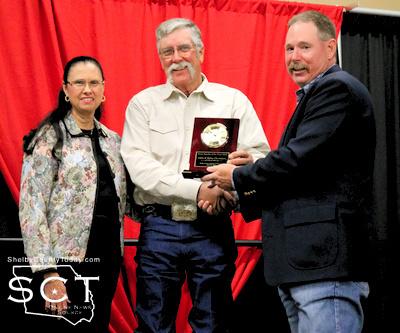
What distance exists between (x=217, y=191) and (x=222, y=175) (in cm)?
16

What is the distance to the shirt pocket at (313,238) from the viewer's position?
5.73ft

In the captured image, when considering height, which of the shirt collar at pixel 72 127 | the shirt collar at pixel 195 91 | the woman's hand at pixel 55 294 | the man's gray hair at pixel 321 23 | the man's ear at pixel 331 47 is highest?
the man's gray hair at pixel 321 23

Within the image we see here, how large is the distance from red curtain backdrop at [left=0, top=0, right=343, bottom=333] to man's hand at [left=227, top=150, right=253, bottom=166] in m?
0.99

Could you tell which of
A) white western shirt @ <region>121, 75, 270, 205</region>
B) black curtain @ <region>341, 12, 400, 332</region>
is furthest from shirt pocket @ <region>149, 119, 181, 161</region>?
black curtain @ <region>341, 12, 400, 332</region>

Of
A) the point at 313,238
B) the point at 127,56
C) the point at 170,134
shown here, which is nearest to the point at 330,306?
the point at 313,238

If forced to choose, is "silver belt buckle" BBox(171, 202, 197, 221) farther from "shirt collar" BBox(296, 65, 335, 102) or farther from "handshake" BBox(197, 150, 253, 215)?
"shirt collar" BBox(296, 65, 335, 102)

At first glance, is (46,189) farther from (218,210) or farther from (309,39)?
(309,39)

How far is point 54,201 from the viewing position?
2.23 metres

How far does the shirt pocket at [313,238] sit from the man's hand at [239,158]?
44 centimetres

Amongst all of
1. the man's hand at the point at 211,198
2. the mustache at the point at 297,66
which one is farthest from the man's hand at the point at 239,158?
the mustache at the point at 297,66

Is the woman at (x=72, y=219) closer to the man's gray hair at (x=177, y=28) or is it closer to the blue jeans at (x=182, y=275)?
the blue jeans at (x=182, y=275)

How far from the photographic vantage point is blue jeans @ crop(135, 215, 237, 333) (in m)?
2.25

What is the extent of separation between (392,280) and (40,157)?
7.26 ft

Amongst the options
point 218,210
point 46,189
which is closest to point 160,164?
point 218,210
